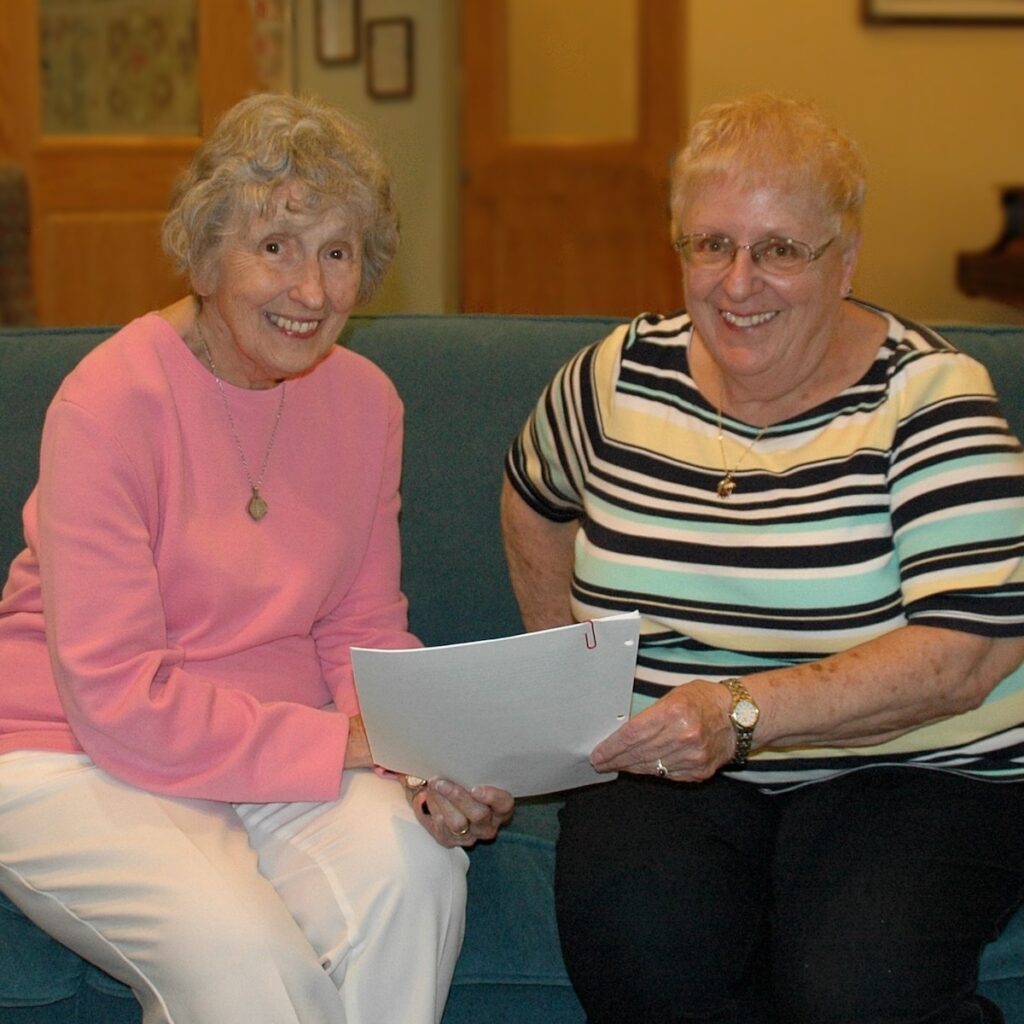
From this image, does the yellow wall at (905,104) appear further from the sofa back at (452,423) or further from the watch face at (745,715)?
the watch face at (745,715)

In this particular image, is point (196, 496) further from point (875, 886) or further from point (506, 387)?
point (875, 886)

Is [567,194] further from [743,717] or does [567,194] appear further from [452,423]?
[743,717]

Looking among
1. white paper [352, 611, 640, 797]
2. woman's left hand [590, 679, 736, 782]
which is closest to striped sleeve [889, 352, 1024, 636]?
woman's left hand [590, 679, 736, 782]

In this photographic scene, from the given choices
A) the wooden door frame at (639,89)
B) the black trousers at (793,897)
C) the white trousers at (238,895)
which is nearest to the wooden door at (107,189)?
the wooden door frame at (639,89)

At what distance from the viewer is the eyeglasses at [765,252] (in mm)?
1624

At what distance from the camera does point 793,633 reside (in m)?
1.61

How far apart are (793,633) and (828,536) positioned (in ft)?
0.37

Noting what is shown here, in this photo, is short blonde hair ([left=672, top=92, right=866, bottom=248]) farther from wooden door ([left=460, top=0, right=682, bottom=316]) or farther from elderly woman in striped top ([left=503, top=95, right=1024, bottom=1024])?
wooden door ([left=460, top=0, right=682, bottom=316])

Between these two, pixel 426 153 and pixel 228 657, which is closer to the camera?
pixel 228 657

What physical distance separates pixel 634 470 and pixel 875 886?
0.53 m

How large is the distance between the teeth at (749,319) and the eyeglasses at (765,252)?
5 centimetres

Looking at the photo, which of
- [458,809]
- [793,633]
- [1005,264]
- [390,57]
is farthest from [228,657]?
[390,57]

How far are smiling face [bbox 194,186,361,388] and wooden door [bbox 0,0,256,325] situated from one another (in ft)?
9.68

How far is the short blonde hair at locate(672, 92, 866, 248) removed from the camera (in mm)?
1607
